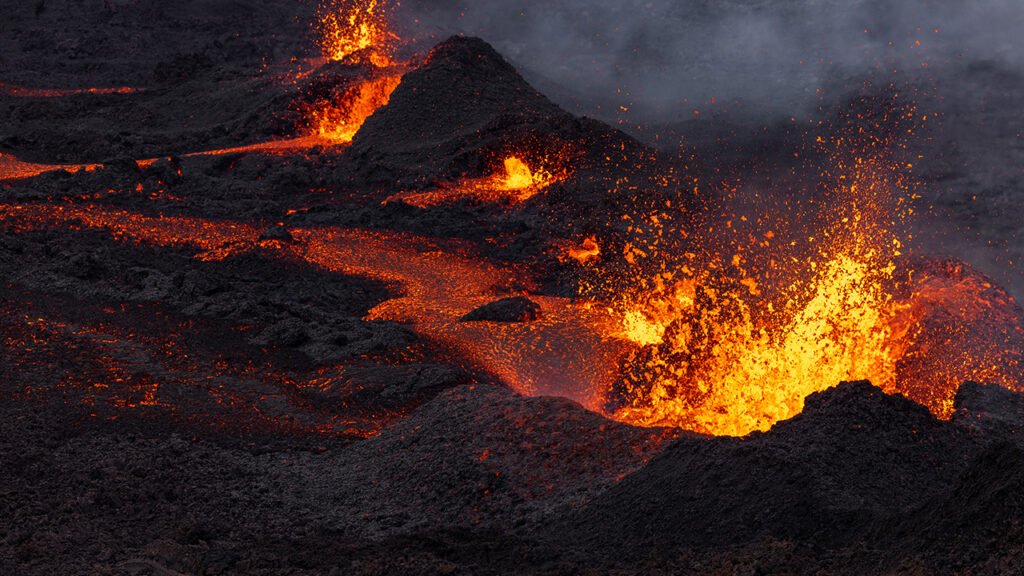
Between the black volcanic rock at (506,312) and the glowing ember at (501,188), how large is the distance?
7.09 meters

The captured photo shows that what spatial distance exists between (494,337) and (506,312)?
0.58 meters

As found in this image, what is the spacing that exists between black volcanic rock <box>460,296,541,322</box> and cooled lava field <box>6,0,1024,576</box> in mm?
40

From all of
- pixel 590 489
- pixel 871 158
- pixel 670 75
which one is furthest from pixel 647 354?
pixel 670 75

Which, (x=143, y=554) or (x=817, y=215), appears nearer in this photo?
(x=143, y=554)

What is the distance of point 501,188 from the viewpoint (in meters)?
21.2

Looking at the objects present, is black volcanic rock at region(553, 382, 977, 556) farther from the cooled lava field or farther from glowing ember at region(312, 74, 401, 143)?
glowing ember at region(312, 74, 401, 143)

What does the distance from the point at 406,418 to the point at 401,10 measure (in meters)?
34.5

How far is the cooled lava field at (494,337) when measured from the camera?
6.72 meters

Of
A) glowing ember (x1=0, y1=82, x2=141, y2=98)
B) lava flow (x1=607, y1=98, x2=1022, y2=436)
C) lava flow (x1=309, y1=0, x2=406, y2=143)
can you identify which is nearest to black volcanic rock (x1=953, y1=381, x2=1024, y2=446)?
lava flow (x1=607, y1=98, x2=1022, y2=436)

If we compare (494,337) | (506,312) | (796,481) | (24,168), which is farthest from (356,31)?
(796,481)

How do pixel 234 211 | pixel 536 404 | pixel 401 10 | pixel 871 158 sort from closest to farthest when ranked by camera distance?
pixel 536 404 < pixel 234 211 < pixel 871 158 < pixel 401 10

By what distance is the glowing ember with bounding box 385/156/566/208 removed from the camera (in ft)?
67.4

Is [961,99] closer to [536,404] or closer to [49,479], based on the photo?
[536,404]

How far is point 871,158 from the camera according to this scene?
28234 mm
